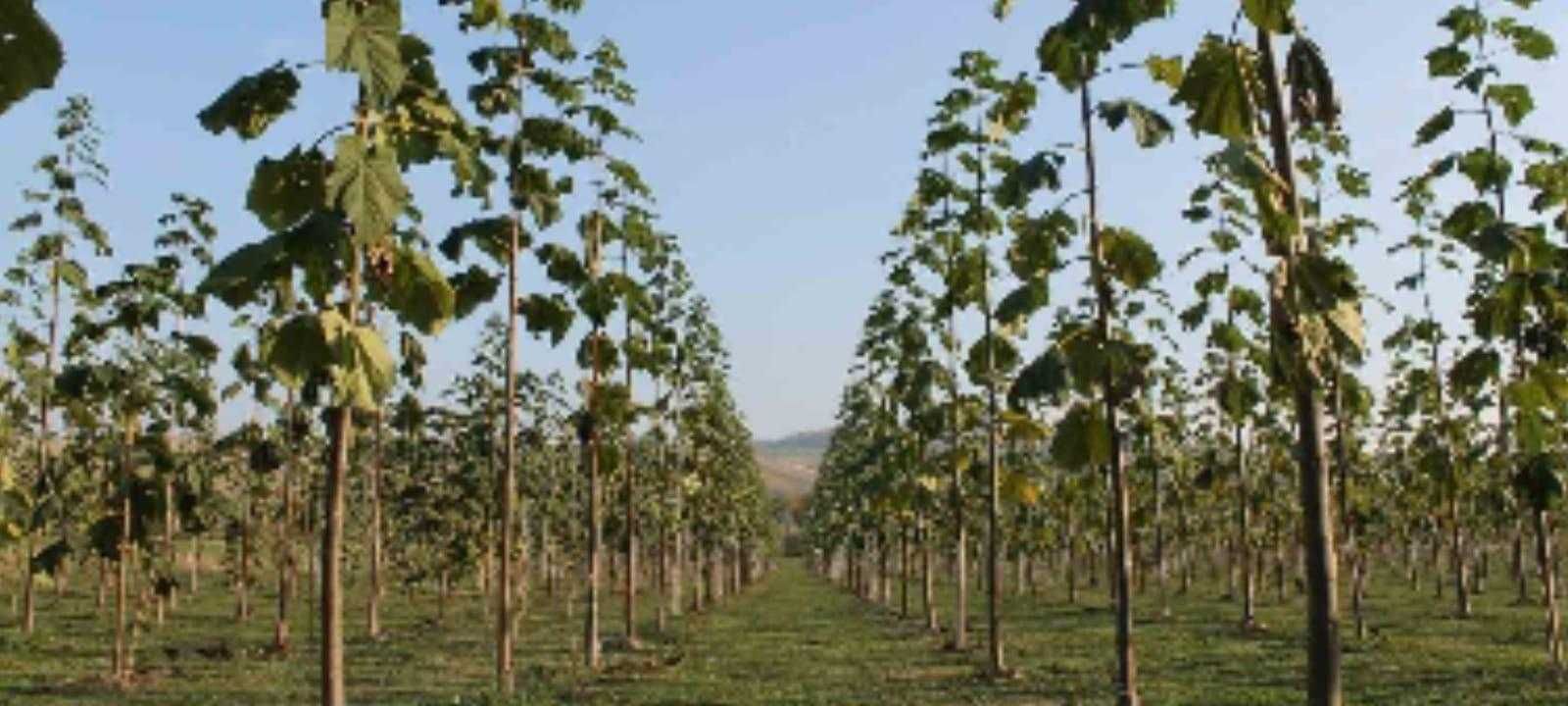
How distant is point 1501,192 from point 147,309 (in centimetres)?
2102

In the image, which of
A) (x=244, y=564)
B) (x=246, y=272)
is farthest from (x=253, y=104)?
(x=244, y=564)

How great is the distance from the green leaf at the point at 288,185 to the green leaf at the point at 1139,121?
24.0ft

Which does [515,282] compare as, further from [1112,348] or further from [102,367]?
[1112,348]

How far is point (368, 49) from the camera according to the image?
6.55 meters

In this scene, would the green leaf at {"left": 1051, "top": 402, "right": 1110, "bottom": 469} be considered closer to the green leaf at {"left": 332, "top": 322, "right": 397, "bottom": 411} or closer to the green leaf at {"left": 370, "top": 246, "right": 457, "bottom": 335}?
the green leaf at {"left": 370, "top": 246, "right": 457, "bottom": 335}

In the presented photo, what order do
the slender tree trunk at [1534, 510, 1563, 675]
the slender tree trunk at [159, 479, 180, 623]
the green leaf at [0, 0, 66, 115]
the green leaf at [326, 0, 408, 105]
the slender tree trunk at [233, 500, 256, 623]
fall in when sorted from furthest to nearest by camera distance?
the slender tree trunk at [233, 500, 256, 623] < the slender tree trunk at [159, 479, 180, 623] < the slender tree trunk at [1534, 510, 1563, 675] < the green leaf at [326, 0, 408, 105] < the green leaf at [0, 0, 66, 115]

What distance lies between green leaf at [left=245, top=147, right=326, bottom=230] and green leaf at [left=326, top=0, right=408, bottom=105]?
1.85 meters

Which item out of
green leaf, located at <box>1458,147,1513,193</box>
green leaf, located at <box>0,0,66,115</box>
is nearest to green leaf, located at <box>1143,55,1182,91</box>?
green leaf, located at <box>1458,147,1513,193</box>

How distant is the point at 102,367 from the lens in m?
20.5

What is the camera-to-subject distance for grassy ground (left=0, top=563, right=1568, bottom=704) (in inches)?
922

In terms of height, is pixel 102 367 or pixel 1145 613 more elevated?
pixel 102 367

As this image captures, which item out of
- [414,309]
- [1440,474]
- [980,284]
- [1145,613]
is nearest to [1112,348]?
[414,309]

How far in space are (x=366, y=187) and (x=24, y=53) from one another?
4.83 meters

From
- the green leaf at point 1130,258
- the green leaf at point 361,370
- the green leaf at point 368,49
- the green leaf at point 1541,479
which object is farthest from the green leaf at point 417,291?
the green leaf at point 1541,479
